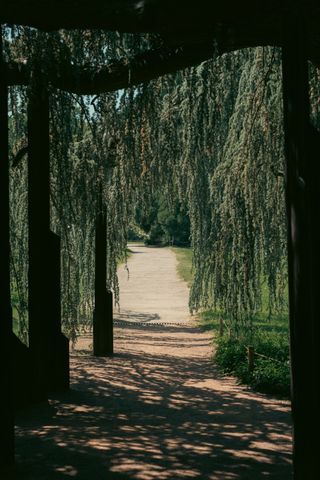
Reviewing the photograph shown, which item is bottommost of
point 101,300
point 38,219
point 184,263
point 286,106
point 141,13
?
point 184,263

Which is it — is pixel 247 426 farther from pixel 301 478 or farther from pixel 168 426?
pixel 301 478

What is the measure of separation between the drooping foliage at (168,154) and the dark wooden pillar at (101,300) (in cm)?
22

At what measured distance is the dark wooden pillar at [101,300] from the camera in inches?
411

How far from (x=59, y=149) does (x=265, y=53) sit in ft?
7.99

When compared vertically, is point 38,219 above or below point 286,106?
below

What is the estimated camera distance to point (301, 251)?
3.86m

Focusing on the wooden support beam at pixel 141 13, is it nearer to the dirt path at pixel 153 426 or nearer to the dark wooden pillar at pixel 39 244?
the dark wooden pillar at pixel 39 244

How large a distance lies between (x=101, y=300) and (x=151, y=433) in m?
5.06

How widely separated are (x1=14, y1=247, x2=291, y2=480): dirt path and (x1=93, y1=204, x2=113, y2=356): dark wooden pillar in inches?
10.3

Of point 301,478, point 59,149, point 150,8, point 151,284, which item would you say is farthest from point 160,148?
point 151,284

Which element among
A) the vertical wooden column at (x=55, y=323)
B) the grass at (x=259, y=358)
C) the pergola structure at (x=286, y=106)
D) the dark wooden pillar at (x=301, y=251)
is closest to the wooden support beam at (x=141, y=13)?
the pergola structure at (x=286, y=106)

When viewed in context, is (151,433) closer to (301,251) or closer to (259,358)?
(301,251)

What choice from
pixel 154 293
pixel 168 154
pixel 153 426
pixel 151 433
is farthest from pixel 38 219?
pixel 154 293

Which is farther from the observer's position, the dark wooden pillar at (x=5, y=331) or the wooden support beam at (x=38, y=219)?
the wooden support beam at (x=38, y=219)
